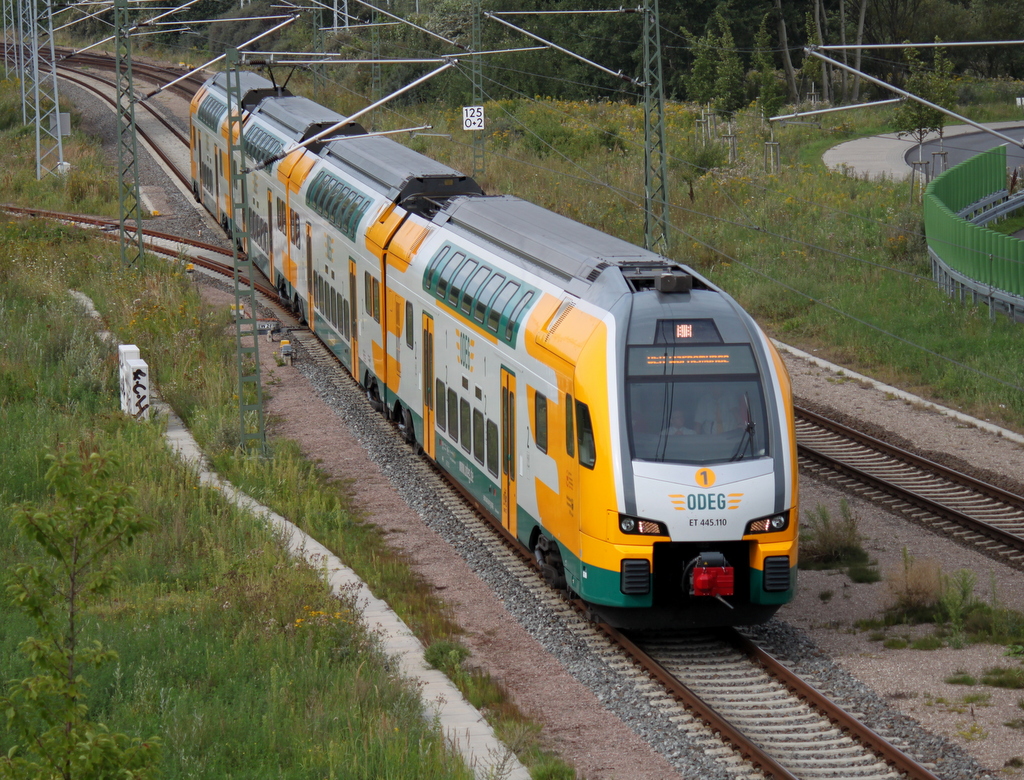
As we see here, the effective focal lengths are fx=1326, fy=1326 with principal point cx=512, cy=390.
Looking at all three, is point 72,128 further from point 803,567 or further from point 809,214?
point 803,567

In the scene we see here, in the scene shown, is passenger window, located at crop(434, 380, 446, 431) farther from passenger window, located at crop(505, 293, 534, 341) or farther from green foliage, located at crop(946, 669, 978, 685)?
green foliage, located at crop(946, 669, 978, 685)

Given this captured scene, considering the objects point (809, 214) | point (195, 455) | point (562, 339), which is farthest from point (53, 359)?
point (809, 214)

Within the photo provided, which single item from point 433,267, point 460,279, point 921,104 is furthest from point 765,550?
point 921,104

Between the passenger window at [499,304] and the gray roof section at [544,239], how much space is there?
0.33 m

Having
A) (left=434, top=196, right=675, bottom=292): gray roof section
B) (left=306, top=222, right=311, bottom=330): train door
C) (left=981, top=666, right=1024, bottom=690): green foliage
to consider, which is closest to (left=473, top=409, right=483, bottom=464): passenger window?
(left=434, top=196, right=675, bottom=292): gray roof section

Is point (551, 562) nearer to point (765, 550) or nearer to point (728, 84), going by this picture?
point (765, 550)

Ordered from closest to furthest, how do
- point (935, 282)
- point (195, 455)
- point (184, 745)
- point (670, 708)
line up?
point (184, 745) < point (670, 708) < point (195, 455) < point (935, 282)

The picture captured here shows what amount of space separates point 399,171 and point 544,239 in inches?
277

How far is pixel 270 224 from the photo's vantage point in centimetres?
3153

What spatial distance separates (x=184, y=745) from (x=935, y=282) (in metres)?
24.4

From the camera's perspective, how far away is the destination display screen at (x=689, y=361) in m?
12.8

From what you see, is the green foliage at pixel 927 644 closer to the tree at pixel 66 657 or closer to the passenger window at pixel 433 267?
the passenger window at pixel 433 267

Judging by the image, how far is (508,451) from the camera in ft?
50.0

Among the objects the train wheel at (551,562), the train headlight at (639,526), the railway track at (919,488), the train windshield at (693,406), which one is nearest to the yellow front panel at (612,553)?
the train headlight at (639,526)
